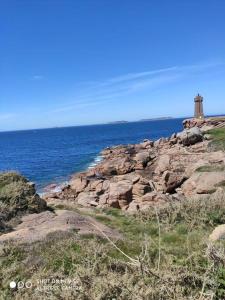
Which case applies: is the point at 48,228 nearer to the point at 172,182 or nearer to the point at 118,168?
the point at 172,182

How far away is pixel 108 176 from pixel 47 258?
28218mm

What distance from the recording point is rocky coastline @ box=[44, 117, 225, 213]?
1942 cm

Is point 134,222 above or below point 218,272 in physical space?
below

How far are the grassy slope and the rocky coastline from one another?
3.28 meters

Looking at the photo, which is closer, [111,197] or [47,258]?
[47,258]

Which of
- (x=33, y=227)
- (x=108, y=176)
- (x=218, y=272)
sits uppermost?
(x=218, y=272)

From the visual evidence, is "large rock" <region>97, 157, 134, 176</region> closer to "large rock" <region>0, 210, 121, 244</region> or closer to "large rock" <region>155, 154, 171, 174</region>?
"large rock" <region>155, 154, 171, 174</region>

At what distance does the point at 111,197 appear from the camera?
20.8 m

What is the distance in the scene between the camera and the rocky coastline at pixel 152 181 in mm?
19422

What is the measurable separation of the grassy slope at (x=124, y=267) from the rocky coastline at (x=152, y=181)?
3.28m

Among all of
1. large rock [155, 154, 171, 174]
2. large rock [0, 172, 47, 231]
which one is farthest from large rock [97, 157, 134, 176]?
large rock [0, 172, 47, 231]

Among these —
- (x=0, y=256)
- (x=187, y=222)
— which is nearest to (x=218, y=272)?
(x=0, y=256)

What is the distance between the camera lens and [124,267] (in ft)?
19.4

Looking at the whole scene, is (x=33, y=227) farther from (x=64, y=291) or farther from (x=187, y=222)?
(x=64, y=291)
